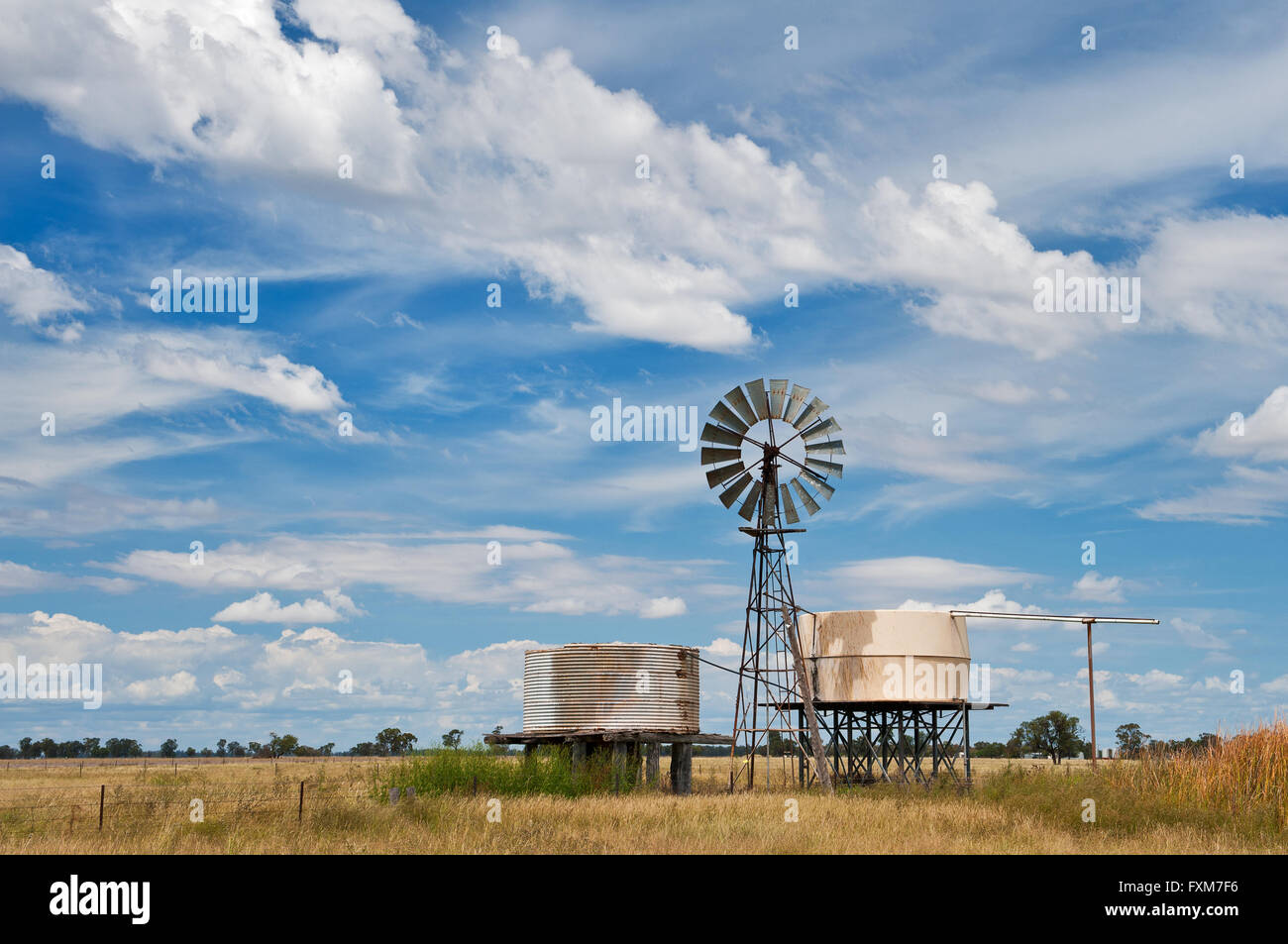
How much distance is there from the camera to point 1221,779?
1042 inches

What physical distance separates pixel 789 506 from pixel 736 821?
553 inches

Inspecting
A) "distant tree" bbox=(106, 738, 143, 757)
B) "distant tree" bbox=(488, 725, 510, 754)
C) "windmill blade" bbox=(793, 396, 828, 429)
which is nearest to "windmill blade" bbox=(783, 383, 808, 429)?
"windmill blade" bbox=(793, 396, 828, 429)

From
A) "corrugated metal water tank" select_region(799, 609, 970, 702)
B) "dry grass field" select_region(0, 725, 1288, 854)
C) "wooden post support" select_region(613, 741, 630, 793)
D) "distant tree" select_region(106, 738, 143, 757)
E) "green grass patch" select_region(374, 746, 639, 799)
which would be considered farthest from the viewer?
"distant tree" select_region(106, 738, 143, 757)

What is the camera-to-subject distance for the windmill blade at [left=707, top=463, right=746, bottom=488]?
37.6 m

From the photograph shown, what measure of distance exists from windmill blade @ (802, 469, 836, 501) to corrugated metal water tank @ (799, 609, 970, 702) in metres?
4.48

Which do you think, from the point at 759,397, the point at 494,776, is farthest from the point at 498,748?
the point at 759,397

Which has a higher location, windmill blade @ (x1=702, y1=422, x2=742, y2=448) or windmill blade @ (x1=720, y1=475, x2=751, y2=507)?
windmill blade @ (x1=702, y1=422, x2=742, y2=448)

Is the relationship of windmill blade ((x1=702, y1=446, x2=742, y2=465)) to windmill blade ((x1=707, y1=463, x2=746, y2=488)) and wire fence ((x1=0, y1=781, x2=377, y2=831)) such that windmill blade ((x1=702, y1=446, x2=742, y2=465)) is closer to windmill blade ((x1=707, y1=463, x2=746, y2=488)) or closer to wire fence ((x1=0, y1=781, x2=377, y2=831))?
windmill blade ((x1=707, y1=463, x2=746, y2=488))

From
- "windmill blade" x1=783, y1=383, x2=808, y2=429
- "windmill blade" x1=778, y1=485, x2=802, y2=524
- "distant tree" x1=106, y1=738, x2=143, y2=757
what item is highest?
"windmill blade" x1=783, y1=383, x2=808, y2=429

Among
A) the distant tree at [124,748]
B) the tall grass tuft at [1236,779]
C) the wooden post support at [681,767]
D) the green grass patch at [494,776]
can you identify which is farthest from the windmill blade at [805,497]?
the distant tree at [124,748]

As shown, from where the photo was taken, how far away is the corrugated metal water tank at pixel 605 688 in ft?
115
